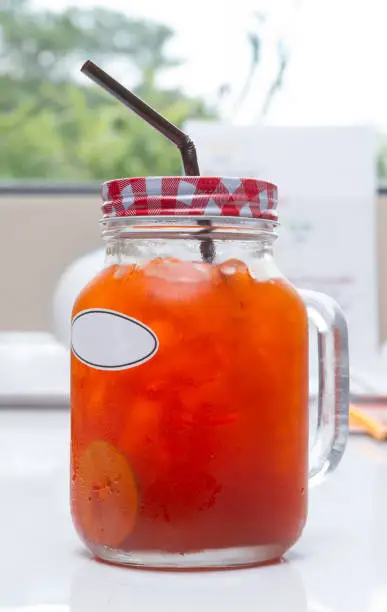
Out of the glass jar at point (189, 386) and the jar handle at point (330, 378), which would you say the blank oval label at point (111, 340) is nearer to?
the glass jar at point (189, 386)

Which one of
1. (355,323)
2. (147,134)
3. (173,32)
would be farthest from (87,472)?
(173,32)

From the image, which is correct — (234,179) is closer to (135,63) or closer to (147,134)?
(147,134)

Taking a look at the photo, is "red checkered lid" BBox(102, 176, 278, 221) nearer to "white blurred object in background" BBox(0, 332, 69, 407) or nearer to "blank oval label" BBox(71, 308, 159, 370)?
"blank oval label" BBox(71, 308, 159, 370)

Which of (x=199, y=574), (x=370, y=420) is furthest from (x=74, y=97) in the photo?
(x=199, y=574)

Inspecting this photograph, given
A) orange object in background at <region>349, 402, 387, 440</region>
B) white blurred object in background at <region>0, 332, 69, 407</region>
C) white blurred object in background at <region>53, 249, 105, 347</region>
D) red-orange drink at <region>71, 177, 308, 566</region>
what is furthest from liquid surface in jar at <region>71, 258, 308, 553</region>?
white blurred object in background at <region>53, 249, 105, 347</region>

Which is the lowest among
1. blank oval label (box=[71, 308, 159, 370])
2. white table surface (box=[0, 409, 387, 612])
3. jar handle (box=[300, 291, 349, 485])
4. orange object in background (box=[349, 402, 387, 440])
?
orange object in background (box=[349, 402, 387, 440])
